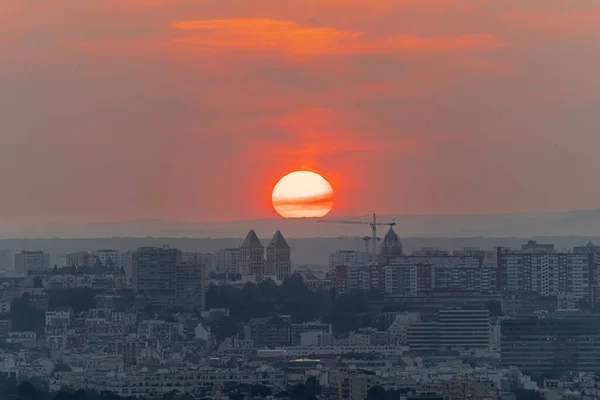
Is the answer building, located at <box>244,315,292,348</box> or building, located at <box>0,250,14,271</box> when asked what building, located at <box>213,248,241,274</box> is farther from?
building, located at <box>244,315,292,348</box>

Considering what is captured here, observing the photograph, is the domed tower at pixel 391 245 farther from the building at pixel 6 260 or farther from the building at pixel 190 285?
the building at pixel 6 260

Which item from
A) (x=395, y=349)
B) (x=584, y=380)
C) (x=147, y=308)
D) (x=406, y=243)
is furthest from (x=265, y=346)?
(x=406, y=243)

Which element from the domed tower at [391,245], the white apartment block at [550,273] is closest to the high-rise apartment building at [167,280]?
the white apartment block at [550,273]

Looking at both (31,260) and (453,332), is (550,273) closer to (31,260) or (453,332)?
(453,332)

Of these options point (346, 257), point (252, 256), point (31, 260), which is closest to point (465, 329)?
point (252, 256)

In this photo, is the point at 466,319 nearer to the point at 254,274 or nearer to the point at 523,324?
the point at 523,324
